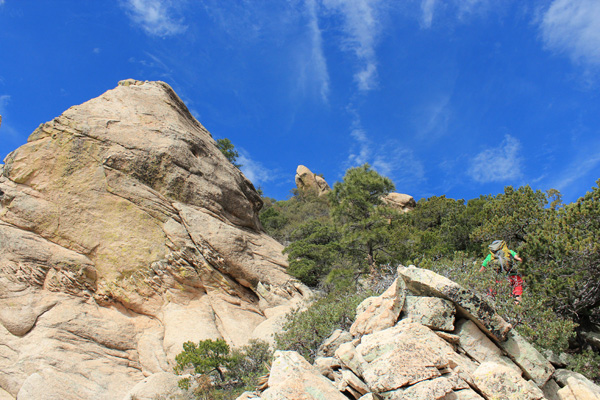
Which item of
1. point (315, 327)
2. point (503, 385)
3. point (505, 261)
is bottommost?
point (503, 385)

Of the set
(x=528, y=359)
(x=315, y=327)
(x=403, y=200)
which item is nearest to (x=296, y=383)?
(x=528, y=359)

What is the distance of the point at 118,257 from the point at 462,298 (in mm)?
11988

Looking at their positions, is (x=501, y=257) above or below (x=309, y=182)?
below

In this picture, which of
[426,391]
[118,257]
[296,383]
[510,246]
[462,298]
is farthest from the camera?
[118,257]

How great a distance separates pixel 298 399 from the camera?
5.52m

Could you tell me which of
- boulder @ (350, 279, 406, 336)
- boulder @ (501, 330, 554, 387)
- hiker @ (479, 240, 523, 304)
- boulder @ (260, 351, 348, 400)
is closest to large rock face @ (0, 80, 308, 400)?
boulder @ (350, 279, 406, 336)

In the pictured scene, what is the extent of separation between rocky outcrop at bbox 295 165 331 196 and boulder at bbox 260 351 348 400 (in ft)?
156

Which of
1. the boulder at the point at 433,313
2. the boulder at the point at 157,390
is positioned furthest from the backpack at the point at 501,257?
the boulder at the point at 157,390

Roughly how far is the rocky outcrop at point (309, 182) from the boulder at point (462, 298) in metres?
46.0

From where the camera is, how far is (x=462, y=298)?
702cm

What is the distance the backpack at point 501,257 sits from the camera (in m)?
10.4

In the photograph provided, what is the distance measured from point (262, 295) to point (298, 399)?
10.4 m

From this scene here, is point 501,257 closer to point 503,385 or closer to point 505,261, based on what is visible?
point 505,261

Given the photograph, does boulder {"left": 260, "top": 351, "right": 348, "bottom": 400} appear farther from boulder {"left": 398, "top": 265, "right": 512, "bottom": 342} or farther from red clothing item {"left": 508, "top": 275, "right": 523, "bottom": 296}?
red clothing item {"left": 508, "top": 275, "right": 523, "bottom": 296}
